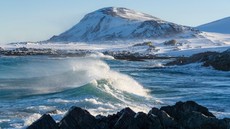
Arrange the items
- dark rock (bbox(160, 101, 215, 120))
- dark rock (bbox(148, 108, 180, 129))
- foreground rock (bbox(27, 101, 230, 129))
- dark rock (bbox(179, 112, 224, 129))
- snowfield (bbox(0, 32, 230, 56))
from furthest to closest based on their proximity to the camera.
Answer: snowfield (bbox(0, 32, 230, 56)) → dark rock (bbox(160, 101, 215, 120)) → dark rock (bbox(179, 112, 224, 129)) → dark rock (bbox(148, 108, 180, 129)) → foreground rock (bbox(27, 101, 230, 129))

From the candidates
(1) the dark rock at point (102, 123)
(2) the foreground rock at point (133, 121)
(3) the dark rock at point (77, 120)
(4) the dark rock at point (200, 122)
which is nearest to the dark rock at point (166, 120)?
(2) the foreground rock at point (133, 121)

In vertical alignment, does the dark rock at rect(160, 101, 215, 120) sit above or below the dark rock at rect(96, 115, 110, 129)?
above

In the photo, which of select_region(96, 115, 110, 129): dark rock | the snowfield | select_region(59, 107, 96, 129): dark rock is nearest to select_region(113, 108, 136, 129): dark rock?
select_region(96, 115, 110, 129): dark rock

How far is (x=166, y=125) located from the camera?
12.4m

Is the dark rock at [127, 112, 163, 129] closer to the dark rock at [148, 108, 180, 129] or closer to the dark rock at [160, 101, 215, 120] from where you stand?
the dark rock at [148, 108, 180, 129]

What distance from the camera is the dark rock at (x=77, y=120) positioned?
39.5 feet

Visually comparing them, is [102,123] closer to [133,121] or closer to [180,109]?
[133,121]

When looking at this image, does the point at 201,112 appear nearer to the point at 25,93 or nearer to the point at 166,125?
the point at 166,125

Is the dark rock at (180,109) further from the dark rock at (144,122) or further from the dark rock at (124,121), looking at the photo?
the dark rock at (124,121)

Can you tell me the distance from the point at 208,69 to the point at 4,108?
105ft

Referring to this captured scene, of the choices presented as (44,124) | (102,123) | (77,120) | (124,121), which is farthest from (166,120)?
(44,124)

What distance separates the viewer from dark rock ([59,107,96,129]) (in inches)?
474

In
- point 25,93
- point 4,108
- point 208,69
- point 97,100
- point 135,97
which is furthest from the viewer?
point 208,69

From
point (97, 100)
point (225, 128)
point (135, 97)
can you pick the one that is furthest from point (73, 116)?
point (135, 97)
